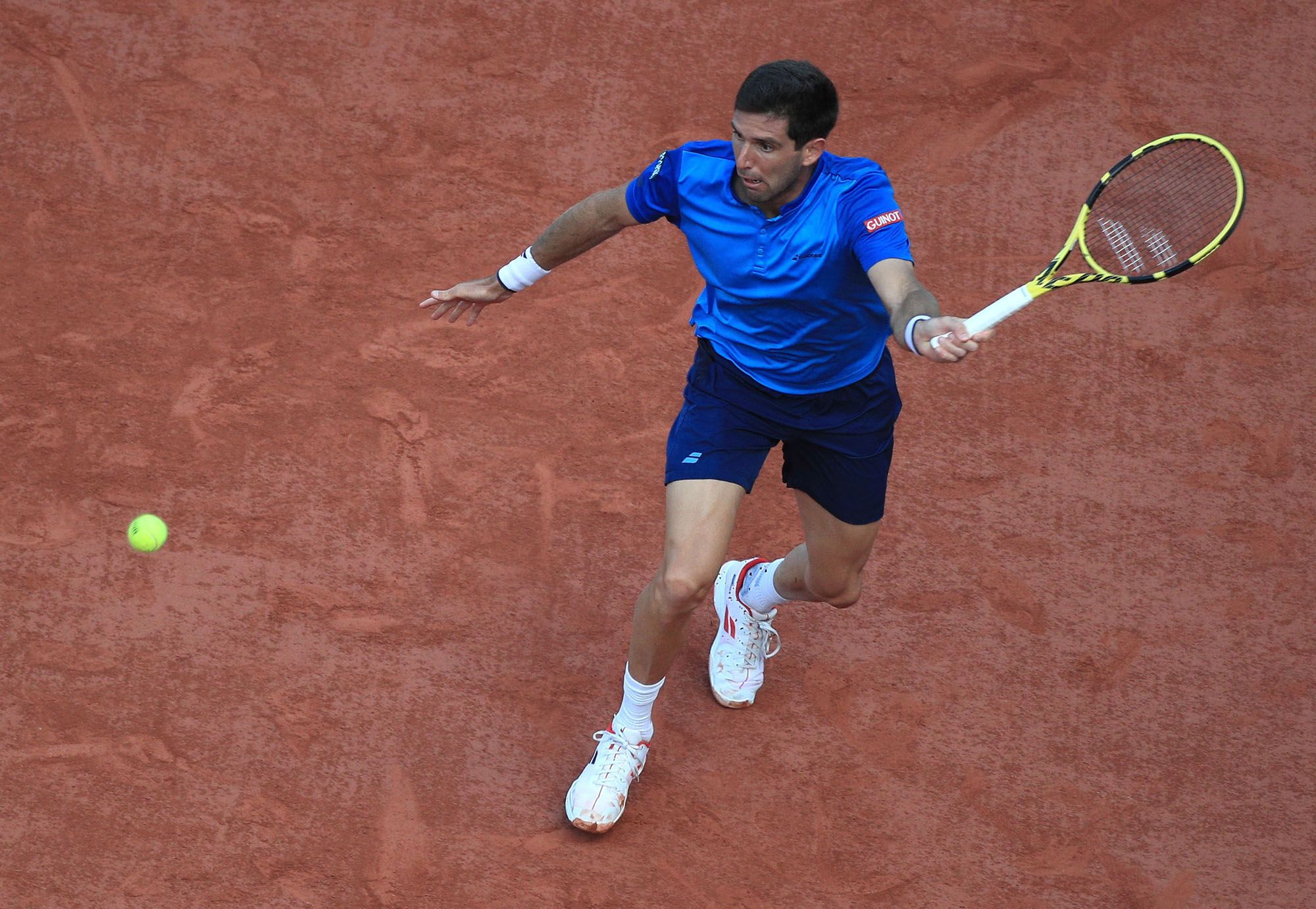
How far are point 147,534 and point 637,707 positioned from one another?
1677 mm

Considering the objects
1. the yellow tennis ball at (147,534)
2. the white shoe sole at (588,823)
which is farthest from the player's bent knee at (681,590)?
the yellow tennis ball at (147,534)

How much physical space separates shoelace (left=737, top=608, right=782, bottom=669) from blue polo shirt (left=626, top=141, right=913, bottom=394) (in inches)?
36.6

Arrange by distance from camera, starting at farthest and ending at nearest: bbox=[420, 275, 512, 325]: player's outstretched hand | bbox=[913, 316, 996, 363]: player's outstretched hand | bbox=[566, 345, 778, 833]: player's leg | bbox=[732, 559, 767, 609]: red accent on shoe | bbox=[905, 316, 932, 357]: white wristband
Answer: bbox=[732, 559, 767, 609]: red accent on shoe
bbox=[420, 275, 512, 325]: player's outstretched hand
bbox=[566, 345, 778, 833]: player's leg
bbox=[905, 316, 932, 357]: white wristband
bbox=[913, 316, 996, 363]: player's outstretched hand

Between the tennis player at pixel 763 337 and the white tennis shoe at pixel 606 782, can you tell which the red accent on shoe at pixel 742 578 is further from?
the white tennis shoe at pixel 606 782

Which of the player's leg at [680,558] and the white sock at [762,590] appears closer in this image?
the player's leg at [680,558]

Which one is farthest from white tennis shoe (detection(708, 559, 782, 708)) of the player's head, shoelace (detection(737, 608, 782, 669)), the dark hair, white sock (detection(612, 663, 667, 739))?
the dark hair

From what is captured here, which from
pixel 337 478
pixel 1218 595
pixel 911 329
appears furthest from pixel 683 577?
pixel 1218 595

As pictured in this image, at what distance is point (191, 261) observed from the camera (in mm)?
5184

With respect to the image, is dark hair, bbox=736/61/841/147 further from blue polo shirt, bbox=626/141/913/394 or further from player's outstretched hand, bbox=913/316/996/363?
player's outstretched hand, bbox=913/316/996/363

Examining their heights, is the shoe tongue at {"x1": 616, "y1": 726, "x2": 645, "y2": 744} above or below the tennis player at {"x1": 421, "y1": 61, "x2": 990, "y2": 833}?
below

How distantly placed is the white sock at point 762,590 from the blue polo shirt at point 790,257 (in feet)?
2.57

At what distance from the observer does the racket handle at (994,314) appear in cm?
284

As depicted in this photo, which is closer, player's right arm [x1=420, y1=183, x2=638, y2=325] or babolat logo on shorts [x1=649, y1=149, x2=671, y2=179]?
babolat logo on shorts [x1=649, y1=149, x2=671, y2=179]

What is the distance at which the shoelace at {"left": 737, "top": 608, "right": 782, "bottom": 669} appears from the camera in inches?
164
